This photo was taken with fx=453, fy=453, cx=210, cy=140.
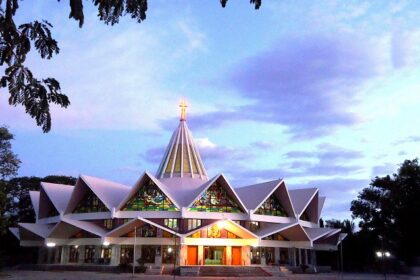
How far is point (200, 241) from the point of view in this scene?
46406 mm

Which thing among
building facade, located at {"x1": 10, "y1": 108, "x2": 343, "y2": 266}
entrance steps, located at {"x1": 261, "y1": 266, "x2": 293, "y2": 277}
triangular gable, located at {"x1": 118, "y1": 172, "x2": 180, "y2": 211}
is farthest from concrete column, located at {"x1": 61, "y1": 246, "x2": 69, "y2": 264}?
entrance steps, located at {"x1": 261, "y1": 266, "x2": 293, "y2": 277}

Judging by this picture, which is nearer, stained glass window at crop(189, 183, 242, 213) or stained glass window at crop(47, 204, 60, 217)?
stained glass window at crop(189, 183, 242, 213)

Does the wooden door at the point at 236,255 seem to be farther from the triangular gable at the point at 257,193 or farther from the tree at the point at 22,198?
the tree at the point at 22,198

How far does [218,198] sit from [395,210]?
2043cm

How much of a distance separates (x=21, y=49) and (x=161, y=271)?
129 ft

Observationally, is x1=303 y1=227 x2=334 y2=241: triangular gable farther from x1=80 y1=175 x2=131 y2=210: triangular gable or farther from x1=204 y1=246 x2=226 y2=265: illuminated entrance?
x1=80 y1=175 x2=131 y2=210: triangular gable

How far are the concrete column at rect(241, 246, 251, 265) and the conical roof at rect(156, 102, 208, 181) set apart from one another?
39.8 feet

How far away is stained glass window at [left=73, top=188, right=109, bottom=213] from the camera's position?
162 ft

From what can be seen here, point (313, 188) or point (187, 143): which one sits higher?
point (187, 143)

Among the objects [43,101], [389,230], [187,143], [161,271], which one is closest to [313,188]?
[389,230]

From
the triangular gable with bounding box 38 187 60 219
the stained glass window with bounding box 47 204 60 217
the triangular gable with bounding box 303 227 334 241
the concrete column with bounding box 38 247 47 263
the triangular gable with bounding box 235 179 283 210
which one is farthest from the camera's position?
the concrete column with bounding box 38 247 47 263

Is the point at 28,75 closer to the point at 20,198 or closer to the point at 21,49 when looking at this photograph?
the point at 21,49

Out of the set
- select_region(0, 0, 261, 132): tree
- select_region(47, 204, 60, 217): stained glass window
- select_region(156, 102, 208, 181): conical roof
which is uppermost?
select_region(156, 102, 208, 181): conical roof

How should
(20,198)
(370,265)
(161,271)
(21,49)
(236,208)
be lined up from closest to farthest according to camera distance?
(21,49), (161,271), (236,208), (370,265), (20,198)
